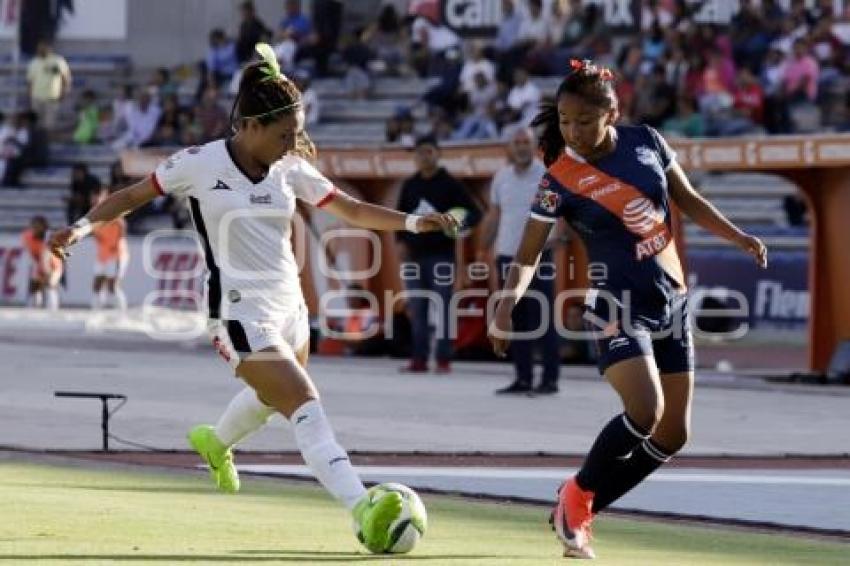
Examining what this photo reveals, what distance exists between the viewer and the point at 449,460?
13836 mm

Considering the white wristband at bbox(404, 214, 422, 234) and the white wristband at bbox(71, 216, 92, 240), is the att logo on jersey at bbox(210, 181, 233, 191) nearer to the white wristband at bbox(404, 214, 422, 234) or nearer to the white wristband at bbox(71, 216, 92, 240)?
the white wristband at bbox(71, 216, 92, 240)

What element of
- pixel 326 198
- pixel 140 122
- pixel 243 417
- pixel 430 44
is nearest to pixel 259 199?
pixel 326 198

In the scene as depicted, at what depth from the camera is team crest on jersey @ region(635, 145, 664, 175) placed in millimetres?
9500

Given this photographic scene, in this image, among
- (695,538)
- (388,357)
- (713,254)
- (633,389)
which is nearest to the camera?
(633,389)

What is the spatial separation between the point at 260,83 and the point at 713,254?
17.8m

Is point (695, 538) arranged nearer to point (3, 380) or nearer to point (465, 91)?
point (3, 380)

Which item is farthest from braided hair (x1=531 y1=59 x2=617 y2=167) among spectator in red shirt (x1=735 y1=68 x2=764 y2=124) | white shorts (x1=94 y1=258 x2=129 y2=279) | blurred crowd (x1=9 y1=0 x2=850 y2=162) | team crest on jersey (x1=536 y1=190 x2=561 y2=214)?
white shorts (x1=94 y1=258 x2=129 y2=279)

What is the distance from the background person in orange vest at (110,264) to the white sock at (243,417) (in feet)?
73.4

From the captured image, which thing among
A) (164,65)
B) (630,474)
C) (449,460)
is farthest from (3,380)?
(164,65)

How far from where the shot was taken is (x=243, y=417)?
10.5m

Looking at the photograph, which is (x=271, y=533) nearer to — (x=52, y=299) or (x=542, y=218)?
(x=542, y=218)

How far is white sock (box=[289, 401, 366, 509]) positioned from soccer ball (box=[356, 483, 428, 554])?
12 cm

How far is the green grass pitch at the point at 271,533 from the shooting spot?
8.82 m

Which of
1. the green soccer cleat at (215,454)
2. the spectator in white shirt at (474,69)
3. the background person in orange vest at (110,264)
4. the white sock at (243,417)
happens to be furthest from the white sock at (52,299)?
the white sock at (243,417)
